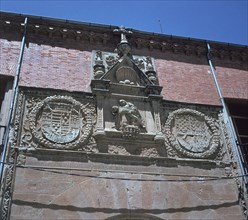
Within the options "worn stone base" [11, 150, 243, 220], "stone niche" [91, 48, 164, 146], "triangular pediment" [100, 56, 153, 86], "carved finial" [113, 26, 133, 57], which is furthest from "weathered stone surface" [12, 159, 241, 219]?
"carved finial" [113, 26, 133, 57]

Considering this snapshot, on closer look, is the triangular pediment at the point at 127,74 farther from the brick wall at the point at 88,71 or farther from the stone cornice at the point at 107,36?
the stone cornice at the point at 107,36

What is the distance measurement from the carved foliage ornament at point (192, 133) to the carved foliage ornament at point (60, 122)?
5.85 feet

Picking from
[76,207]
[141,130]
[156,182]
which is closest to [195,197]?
[156,182]

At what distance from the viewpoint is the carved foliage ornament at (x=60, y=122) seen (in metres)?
6.30

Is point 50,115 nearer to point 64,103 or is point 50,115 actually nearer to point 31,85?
point 64,103

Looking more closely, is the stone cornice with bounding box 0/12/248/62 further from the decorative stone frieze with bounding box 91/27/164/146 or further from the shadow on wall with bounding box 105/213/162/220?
the shadow on wall with bounding box 105/213/162/220

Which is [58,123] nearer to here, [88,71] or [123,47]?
[88,71]

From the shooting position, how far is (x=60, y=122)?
657 cm

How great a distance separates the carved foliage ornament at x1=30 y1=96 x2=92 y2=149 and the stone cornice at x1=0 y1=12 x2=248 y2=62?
7.03ft

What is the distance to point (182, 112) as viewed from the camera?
7500mm

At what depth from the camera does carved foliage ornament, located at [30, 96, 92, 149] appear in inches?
248

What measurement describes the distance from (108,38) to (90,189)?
164 inches

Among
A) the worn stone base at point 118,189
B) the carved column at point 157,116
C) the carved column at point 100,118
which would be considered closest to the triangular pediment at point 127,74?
the carved column at point 157,116

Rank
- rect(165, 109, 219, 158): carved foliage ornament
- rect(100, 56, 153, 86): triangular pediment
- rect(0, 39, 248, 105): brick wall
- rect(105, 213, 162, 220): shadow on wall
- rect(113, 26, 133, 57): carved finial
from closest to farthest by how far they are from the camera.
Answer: rect(105, 213, 162, 220): shadow on wall, rect(165, 109, 219, 158): carved foliage ornament, rect(0, 39, 248, 105): brick wall, rect(100, 56, 153, 86): triangular pediment, rect(113, 26, 133, 57): carved finial
